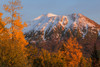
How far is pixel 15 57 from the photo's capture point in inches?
529

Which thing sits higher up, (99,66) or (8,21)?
(8,21)

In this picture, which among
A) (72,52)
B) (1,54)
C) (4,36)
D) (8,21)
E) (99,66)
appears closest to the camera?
(1,54)

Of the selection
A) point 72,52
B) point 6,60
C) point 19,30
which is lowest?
point 72,52

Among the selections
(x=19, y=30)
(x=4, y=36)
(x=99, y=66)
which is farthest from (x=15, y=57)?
(x=99, y=66)

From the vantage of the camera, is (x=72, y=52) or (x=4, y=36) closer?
(x=4, y=36)

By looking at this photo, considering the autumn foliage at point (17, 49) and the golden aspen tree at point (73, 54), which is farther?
the golden aspen tree at point (73, 54)

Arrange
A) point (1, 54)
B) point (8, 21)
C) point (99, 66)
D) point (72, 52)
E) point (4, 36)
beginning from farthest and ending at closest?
point (99, 66) → point (72, 52) → point (8, 21) → point (4, 36) → point (1, 54)

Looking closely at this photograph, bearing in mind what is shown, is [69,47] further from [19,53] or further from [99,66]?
[19,53]

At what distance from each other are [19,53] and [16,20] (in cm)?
767


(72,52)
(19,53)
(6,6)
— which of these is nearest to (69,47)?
(72,52)

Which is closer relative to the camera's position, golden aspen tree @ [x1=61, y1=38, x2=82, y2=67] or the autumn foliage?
the autumn foliage

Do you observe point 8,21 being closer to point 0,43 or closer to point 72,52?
point 0,43

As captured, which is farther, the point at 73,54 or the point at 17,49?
the point at 73,54

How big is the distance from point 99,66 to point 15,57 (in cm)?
3166
